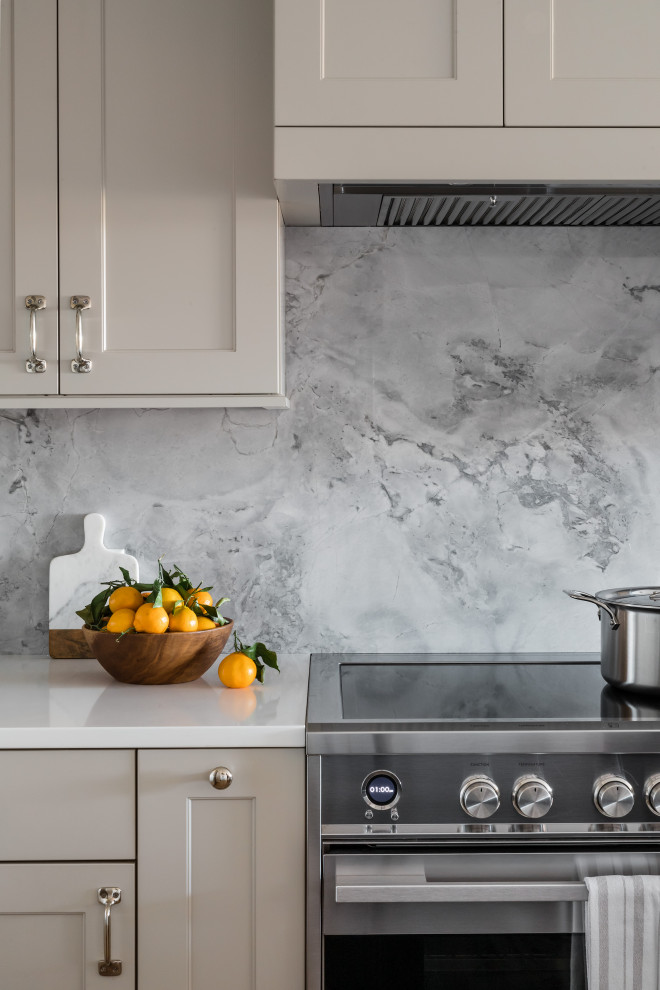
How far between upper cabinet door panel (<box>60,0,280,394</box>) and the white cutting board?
1.44ft

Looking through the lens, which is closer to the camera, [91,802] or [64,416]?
[91,802]

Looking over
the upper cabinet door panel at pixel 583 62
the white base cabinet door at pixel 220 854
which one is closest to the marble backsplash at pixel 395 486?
the upper cabinet door panel at pixel 583 62

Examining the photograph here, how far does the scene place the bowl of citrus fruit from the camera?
1.57 metres

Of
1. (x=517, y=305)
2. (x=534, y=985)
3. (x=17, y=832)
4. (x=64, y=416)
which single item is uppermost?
(x=517, y=305)

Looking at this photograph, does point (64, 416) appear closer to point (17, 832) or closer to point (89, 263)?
point (89, 263)

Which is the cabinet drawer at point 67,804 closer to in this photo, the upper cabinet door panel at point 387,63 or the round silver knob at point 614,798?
the round silver knob at point 614,798

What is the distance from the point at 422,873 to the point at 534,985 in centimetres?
26

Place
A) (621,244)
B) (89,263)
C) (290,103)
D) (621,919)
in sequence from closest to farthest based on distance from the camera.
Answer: (621,919)
(290,103)
(89,263)
(621,244)

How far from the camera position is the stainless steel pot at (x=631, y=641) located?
1.50 meters

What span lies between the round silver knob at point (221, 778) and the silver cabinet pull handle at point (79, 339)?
772mm

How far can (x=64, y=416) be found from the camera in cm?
193

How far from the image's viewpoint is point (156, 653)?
1.57 meters

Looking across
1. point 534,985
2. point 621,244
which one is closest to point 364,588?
point 534,985

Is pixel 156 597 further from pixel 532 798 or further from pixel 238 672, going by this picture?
pixel 532 798
